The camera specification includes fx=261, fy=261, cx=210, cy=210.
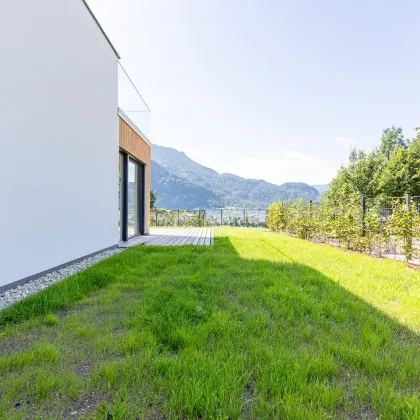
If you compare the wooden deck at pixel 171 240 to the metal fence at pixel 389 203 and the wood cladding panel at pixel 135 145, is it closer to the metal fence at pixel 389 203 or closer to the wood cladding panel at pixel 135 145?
the wood cladding panel at pixel 135 145

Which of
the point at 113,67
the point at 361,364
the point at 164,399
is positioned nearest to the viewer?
the point at 164,399

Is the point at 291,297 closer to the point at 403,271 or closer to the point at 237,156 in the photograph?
the point at 403,271

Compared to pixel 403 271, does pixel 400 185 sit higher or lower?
higher

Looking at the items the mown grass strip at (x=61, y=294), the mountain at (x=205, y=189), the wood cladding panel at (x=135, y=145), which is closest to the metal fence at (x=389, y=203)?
the mown grass strip at (x=61, y=294)

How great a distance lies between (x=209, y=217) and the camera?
16.3 meters

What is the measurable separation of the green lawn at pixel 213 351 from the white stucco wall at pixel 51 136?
0.96m

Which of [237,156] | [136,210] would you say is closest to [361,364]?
[136,210]

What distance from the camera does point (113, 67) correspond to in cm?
605

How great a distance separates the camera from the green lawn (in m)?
1.17

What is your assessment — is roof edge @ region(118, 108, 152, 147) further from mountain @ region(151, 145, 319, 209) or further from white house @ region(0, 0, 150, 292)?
mountain @ region(151, 145, 319, 209)

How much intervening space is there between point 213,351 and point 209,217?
14706mm

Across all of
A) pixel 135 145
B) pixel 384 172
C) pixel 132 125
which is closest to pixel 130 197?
pixel 135 145

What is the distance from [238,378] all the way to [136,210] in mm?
7459

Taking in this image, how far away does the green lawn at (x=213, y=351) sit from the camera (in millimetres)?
1170
